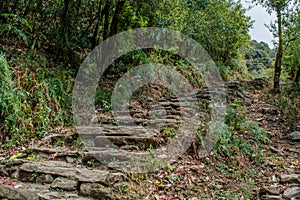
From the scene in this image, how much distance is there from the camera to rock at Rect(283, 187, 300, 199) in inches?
149

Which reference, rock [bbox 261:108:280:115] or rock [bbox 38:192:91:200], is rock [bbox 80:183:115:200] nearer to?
rock [bbox 38:192:91:200]

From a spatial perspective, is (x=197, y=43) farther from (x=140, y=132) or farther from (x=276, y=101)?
(x=140, y=132)

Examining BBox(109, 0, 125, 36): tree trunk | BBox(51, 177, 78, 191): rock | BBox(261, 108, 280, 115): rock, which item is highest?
BBox(109, 0, 125, 36): tree trunk

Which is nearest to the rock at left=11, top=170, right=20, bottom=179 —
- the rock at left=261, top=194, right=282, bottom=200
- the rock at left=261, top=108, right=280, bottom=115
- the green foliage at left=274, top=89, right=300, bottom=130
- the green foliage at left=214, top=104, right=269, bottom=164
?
the green foliage at left=214, top=104, right=269, bottom=164

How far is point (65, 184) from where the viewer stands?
3451 millimetres

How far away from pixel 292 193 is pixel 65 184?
3034 mm

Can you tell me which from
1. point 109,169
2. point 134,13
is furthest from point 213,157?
point 134,13

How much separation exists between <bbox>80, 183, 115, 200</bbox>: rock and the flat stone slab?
0.22 feet

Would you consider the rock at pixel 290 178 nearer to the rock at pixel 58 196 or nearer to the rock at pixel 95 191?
the rock at pixel 95 191

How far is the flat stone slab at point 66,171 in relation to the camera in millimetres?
3432

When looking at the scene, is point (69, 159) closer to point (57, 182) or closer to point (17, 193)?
point (57, 182)

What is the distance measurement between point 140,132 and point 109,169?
112cm

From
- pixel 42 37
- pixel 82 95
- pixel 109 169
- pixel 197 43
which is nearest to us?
pixel 109 169

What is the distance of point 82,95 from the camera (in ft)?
22.2
